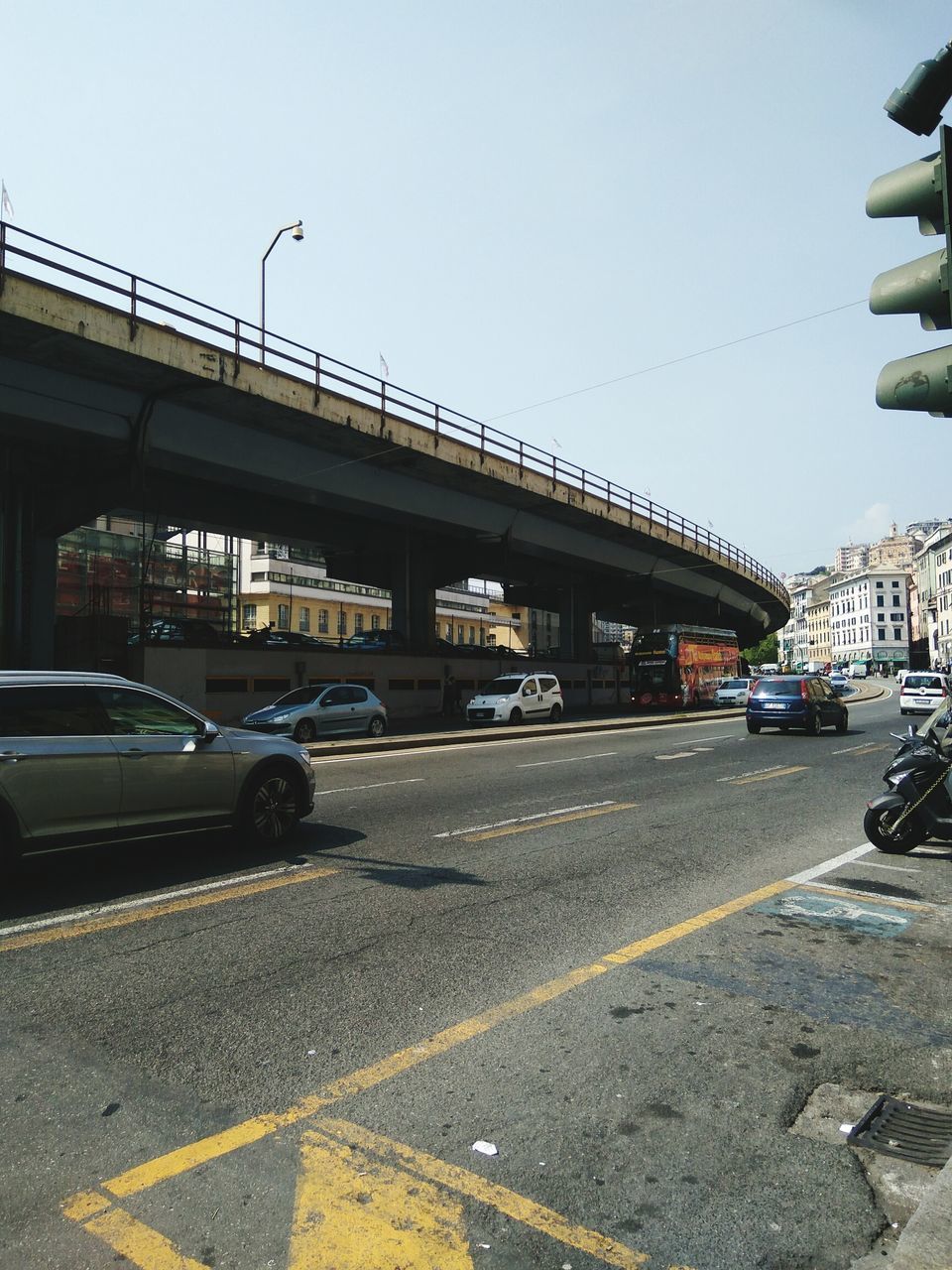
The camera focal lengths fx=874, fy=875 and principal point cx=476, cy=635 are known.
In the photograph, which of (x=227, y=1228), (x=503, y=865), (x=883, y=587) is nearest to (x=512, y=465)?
(x=503, y=865)

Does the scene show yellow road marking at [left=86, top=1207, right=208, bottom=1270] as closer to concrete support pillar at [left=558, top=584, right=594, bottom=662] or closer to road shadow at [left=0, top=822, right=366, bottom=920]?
road shadow at [left=0, top=822, right=366, bottom=920]

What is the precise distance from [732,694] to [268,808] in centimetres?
3896

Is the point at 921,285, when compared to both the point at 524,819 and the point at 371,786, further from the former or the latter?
the point at 371,786

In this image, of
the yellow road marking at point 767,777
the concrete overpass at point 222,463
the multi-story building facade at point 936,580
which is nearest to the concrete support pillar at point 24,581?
the concrete overpass at point 222,463

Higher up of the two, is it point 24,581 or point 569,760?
point 24,581

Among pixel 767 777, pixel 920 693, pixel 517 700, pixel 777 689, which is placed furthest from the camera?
pixel 920 693

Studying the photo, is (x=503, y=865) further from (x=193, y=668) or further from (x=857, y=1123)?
(x=193, y=668)

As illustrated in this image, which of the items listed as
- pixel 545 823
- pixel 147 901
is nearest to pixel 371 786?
pixel 545 823

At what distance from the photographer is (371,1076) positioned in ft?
12.2

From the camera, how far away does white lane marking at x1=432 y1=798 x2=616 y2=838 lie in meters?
9.28

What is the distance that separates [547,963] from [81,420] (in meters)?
20.0

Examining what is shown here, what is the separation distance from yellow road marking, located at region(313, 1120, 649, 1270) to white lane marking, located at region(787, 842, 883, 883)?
506 cm

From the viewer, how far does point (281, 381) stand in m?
22.6

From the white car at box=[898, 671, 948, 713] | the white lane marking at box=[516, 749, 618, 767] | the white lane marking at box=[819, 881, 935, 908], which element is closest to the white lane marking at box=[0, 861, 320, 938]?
the white lane marking at box=[819, 881, 935, 908]
